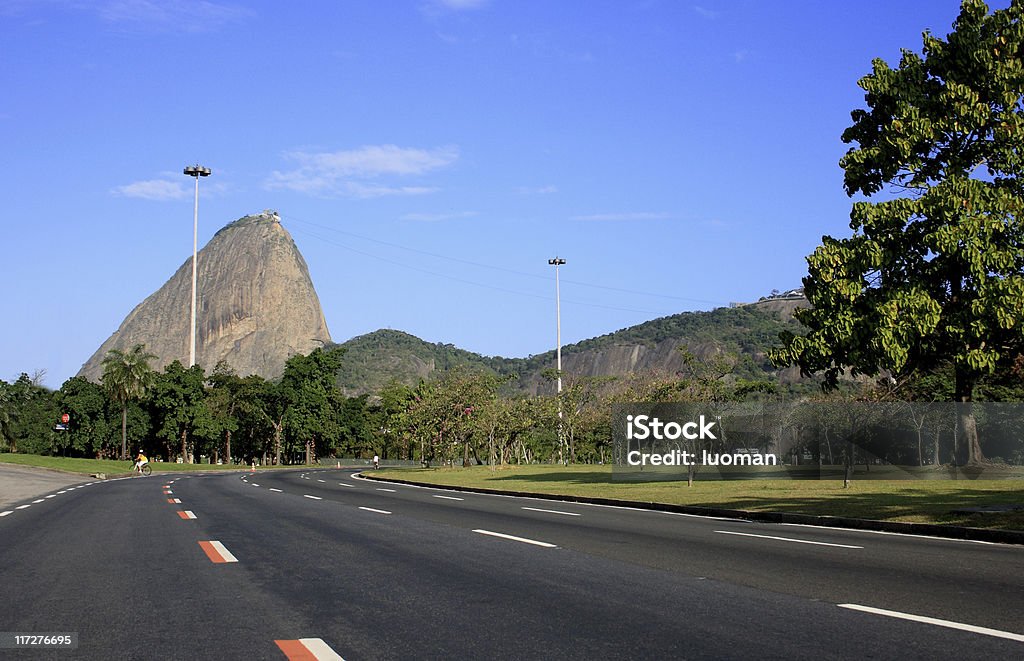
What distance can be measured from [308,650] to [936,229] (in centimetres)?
2420

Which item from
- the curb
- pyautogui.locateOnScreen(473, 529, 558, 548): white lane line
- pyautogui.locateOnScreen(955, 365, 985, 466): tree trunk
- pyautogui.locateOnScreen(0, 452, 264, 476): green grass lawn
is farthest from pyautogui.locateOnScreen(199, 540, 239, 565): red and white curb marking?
pyautogui.locateOnScreen(0, 452, 264, 476): green grass lawn

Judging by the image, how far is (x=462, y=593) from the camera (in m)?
8.85

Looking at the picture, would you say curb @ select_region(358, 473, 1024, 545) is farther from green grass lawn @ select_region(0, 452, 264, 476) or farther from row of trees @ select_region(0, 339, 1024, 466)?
green grass lawn @ select_region(0, 452, 264, 476)

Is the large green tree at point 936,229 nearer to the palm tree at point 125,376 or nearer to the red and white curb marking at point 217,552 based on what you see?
the red and white curb marking at point 217,552

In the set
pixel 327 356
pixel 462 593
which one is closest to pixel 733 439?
pixel 462 593

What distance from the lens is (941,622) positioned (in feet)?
23.9

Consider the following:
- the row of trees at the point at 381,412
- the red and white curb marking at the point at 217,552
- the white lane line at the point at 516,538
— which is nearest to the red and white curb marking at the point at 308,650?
the red and white curb marking at the point at 217,552

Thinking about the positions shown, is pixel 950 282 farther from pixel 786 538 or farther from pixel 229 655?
pixel 229 655

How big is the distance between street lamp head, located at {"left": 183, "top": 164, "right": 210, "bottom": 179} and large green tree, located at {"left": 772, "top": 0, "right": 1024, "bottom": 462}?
234 ft

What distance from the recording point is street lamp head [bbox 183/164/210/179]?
89750mm

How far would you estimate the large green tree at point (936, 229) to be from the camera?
83.8 feet

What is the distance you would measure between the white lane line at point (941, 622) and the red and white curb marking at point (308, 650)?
4241mm

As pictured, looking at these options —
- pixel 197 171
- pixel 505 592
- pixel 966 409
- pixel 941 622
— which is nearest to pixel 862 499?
pixel 966 409

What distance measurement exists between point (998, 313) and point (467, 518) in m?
15.2
